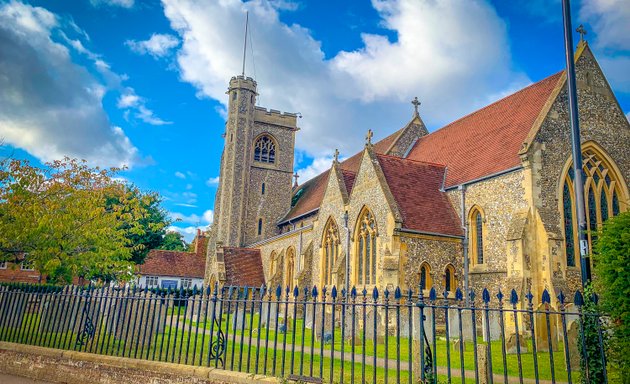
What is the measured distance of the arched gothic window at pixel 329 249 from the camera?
22.3 m

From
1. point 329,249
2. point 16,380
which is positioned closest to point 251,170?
point 329,249

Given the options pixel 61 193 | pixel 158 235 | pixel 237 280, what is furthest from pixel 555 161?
pixel 158 235

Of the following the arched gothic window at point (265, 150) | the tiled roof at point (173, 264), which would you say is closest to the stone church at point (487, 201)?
the arched gothic window at point (265, 150)

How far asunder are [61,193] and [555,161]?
671 inches

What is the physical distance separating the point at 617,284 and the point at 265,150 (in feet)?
114

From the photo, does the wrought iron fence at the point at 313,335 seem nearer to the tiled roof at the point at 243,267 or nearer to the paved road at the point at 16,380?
the paved road at the point at 16,380

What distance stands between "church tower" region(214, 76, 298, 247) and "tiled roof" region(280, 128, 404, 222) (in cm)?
166

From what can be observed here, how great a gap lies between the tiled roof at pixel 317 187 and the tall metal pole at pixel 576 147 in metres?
18.8

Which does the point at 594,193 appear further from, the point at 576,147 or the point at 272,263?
the point at 272,263

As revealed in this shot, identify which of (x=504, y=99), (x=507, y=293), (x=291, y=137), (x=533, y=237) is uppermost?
(x=291, y=137)

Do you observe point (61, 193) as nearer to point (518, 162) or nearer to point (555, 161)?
point (518, 162)

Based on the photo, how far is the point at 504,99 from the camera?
74.8ft

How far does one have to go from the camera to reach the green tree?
522cm

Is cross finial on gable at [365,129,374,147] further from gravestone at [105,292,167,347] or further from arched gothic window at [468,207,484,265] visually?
gravestone at [105,292,167,347]
